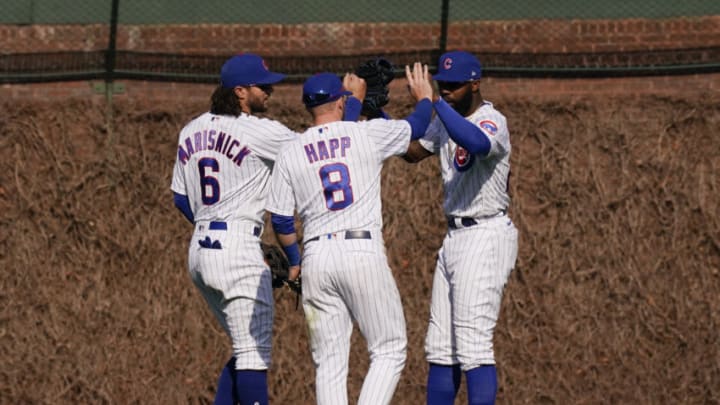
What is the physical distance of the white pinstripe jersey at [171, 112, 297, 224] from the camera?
27.2 feet

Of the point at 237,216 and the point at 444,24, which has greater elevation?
the point at 444,24

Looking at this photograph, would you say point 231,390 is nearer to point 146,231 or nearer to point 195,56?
point 146,231

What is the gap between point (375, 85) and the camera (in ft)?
27.8

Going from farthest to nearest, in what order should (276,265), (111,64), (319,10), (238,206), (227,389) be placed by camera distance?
(319,10) < (111,64) < (276,265) < (227,389) < (238,206)

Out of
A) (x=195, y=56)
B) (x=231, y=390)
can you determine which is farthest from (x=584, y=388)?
(x=195, y=56)

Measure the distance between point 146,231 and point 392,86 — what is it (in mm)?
2587

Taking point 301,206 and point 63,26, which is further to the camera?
point 63,26

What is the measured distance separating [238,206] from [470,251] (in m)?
1.51

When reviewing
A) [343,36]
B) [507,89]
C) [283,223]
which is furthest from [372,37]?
[283,223]

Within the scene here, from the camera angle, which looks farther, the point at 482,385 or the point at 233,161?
the point at 233,161

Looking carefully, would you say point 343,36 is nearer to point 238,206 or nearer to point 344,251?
point 238,206

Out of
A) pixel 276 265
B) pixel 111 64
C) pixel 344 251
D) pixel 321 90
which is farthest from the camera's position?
pixel 111 64

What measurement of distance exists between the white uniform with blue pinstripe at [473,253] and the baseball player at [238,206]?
1100mm

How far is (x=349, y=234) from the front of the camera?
7535mm
